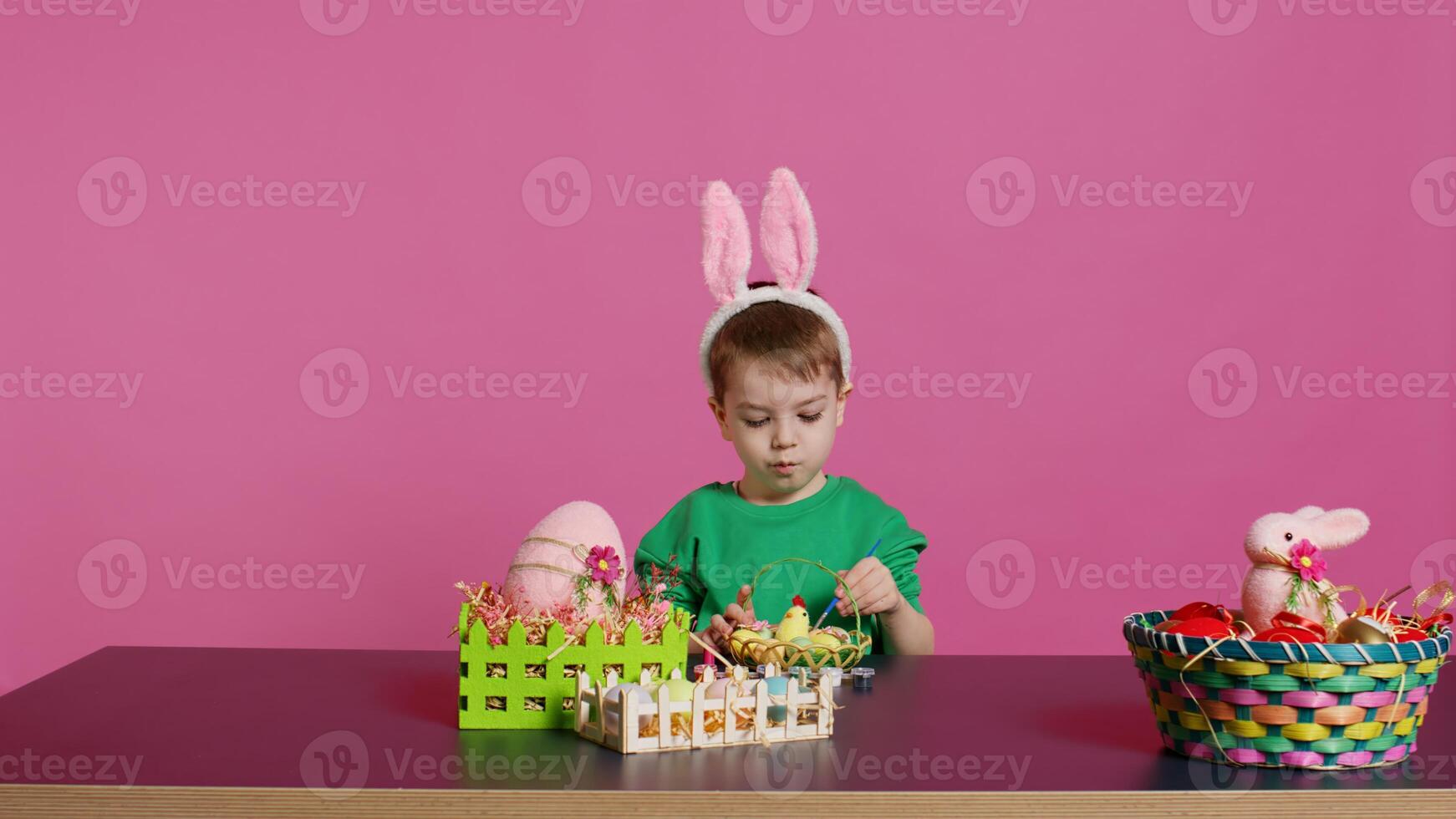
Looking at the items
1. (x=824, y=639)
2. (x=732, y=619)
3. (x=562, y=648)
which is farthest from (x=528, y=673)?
(x=732, y=619)

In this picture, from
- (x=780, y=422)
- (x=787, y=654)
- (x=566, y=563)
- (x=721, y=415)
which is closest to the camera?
(x=566, y=563)

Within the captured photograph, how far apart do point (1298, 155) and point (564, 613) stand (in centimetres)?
272

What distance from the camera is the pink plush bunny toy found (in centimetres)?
141

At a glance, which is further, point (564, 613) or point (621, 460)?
point (621, 460)

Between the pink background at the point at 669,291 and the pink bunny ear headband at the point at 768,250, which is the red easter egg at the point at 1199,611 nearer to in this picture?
the pink bunny ear headband at the point at 768,250

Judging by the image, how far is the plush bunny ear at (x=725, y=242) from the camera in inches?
90.3

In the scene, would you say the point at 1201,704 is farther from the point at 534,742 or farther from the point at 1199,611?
the point at 534,742

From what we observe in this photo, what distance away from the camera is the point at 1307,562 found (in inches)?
55.4

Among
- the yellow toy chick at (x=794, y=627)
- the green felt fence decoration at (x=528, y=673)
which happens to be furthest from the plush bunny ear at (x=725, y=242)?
the green felt fence decoration at (x=528, y=673)

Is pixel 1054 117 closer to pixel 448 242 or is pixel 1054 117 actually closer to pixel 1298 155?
pixel 1298 155

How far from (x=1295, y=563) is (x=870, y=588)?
84cm

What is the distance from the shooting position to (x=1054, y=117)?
11.6 ft

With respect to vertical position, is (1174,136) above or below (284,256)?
above

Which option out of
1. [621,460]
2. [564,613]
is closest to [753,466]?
[564,613]
